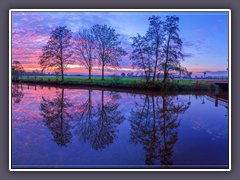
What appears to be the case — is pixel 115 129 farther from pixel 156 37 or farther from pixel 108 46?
pixel 156 37

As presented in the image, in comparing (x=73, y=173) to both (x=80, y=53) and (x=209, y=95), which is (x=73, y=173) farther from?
(x=209, y=95)

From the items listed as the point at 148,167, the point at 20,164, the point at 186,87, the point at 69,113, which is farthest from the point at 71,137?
the point at 186,87

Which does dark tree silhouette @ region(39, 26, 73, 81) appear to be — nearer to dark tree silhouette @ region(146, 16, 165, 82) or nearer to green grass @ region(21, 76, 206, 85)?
green grass @ region(21, 76, 206, 85)

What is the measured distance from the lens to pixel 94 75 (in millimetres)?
4797

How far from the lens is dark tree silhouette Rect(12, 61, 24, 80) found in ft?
14.8

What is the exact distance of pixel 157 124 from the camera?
15.2 ft

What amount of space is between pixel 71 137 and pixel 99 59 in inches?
44.3

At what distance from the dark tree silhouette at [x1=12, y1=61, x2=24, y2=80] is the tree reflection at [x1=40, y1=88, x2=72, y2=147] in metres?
0.45

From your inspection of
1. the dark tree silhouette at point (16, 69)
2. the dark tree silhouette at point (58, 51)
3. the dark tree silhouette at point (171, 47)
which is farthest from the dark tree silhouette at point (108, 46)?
the dark tree silhouette at point (16, 69)

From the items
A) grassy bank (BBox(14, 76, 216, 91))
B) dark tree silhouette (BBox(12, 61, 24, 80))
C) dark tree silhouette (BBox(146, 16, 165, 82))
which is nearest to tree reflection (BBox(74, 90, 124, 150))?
grassy bank (BBox(14, 76, 216, 91))

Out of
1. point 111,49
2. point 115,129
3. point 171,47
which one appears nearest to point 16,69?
point 111,49

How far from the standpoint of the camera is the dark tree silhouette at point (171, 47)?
4574 millimetres

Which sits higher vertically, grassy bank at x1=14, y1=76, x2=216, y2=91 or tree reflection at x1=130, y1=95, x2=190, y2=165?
grassy bank at x1=14, y1=76, x2=216, y2=91

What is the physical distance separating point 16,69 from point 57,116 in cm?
82
